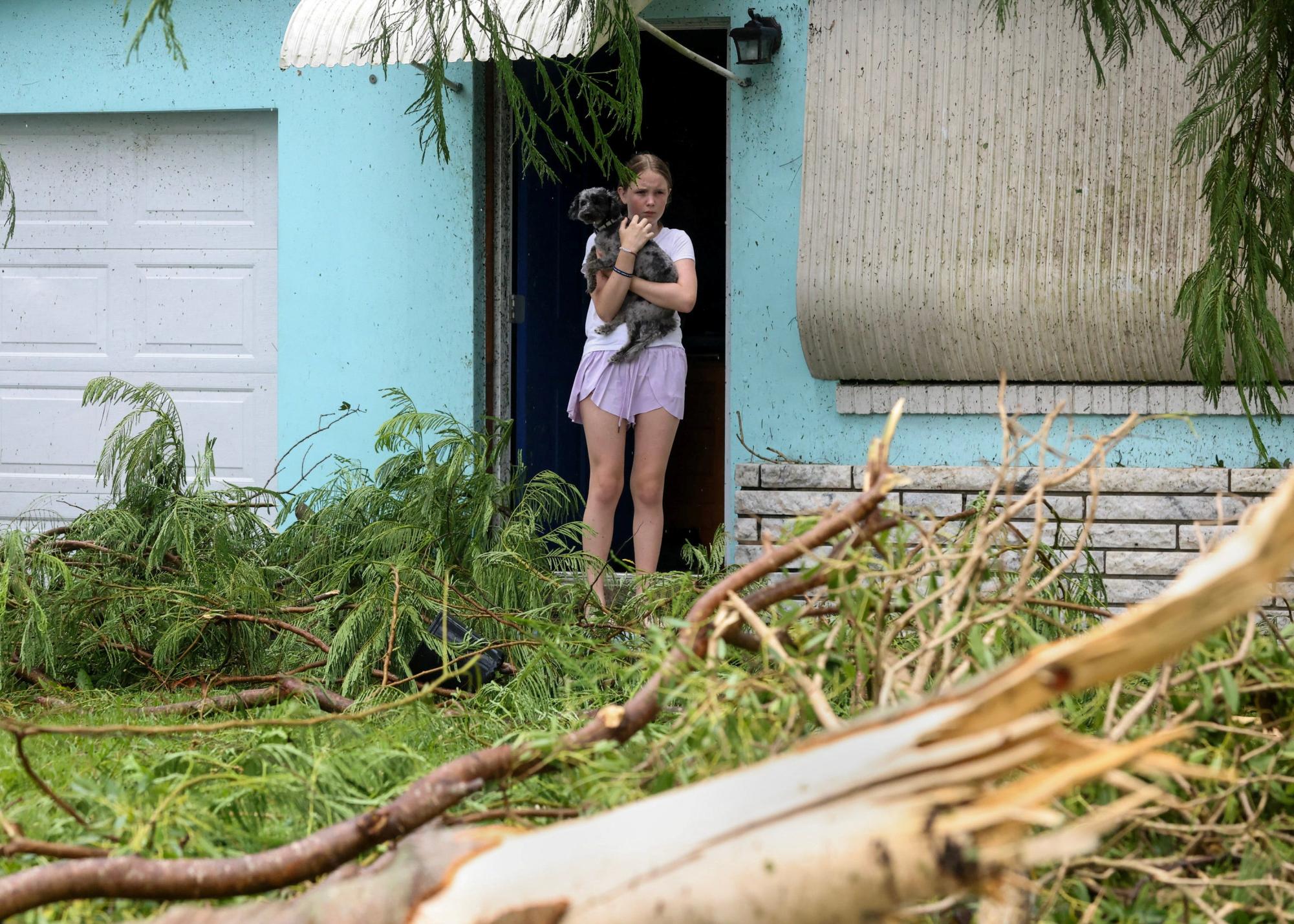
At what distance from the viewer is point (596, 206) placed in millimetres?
5039

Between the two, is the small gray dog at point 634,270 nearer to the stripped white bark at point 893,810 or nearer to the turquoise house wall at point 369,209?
the turquoise house wall at point 369,209

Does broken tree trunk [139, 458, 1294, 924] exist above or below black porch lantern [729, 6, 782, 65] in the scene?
below

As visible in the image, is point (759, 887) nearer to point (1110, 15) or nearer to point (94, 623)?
point (1110, 15)

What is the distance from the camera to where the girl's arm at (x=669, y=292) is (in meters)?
4.91

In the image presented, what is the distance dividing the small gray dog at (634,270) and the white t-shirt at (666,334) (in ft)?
0.07

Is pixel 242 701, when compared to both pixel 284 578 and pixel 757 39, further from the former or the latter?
pixel 757 39

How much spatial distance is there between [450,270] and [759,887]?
18.6 feet

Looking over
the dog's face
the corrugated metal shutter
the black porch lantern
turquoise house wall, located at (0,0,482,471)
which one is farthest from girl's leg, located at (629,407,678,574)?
the black porch lantern

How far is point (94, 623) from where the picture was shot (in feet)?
12.4

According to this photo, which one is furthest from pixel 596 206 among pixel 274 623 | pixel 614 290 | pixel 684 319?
pixel 684 319

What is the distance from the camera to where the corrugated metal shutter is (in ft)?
18.1

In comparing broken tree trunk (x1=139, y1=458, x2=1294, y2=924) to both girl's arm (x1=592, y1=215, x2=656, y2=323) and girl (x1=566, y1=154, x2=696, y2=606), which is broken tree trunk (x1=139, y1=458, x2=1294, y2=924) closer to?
girl (x1=566, y1=154, x2=696, y2=606)

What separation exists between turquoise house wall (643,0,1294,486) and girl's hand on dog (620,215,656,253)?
126cm

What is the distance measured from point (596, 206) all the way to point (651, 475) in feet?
3.89
